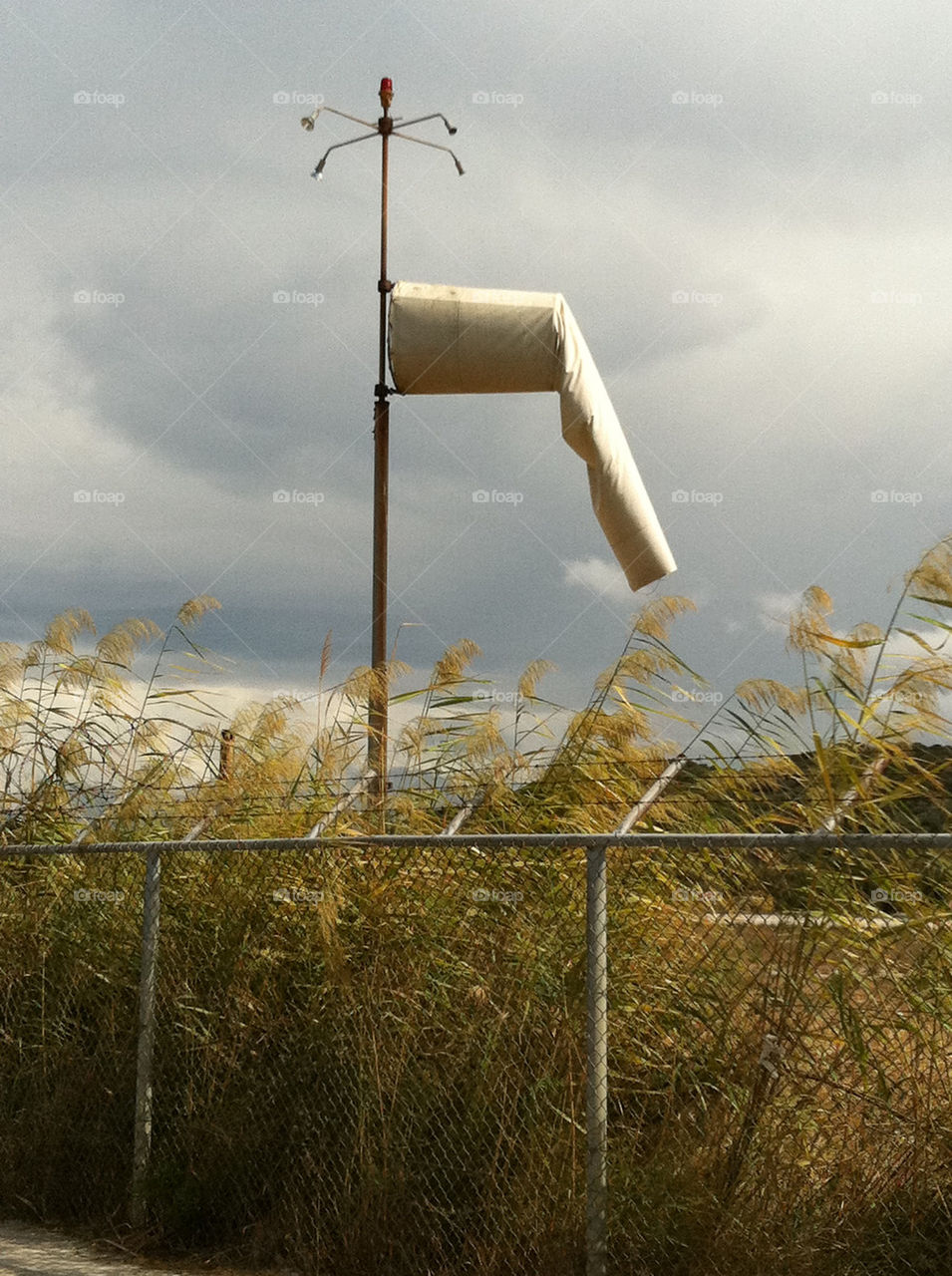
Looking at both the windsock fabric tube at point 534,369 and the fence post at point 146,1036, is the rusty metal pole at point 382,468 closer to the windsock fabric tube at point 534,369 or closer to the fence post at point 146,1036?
the windsock fabric tube at point 534,369

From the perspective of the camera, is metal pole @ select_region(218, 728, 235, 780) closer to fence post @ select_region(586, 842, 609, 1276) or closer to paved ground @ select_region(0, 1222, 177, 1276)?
paved ground @ select_region(0, 1222, 177, 1276)

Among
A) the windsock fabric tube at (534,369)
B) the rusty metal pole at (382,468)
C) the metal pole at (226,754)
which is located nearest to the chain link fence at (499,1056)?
the metal pole at (226,754)

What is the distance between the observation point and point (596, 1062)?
189 inches

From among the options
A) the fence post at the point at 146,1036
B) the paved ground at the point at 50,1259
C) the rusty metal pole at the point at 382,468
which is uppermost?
the rusty metal pole at the point at 382,468

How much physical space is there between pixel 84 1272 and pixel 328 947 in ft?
5.22

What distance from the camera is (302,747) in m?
6.90

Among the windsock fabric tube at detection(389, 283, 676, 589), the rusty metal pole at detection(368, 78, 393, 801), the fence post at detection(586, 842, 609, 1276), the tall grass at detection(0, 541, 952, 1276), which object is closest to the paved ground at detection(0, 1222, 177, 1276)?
the tall grass at detection(0, 541, 952, 1276)

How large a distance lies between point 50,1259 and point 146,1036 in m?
0.93

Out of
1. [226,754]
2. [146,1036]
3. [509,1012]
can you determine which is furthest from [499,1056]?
[226,754]

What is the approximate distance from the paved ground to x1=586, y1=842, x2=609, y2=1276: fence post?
1838 mm

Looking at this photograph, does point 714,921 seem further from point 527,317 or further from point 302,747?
point 527,317

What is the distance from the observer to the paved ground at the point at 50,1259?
5527mm

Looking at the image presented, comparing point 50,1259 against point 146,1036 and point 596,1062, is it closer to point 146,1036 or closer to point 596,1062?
point 146,1036

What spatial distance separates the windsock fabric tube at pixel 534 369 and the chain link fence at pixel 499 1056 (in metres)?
3.30
